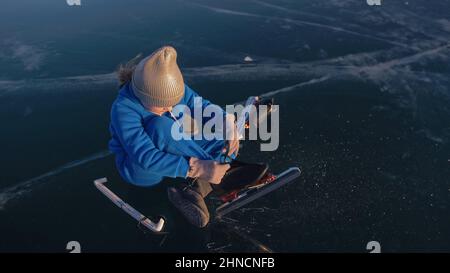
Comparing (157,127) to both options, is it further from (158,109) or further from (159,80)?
(159,80)

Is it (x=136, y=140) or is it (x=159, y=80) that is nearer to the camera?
(x=159, y=80)

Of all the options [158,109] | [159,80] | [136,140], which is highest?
[159,80]

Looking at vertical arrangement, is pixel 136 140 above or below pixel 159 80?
below

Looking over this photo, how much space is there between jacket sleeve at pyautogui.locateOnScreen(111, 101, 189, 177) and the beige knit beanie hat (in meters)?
0.10

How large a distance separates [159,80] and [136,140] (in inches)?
13.0

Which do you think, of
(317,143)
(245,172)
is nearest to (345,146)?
(317,143)

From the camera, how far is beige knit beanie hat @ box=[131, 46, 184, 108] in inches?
73.3

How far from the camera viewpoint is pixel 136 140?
204 centimetres

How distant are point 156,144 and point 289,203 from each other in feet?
3.28

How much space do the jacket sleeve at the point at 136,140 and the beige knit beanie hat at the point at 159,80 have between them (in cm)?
10

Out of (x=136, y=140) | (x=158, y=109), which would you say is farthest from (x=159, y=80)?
(x=136, y=140)

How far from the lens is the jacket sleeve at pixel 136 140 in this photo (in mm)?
2032

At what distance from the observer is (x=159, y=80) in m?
1.89

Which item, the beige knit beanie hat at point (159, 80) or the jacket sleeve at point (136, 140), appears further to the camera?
the jacket sleeve at point (136, 140)
